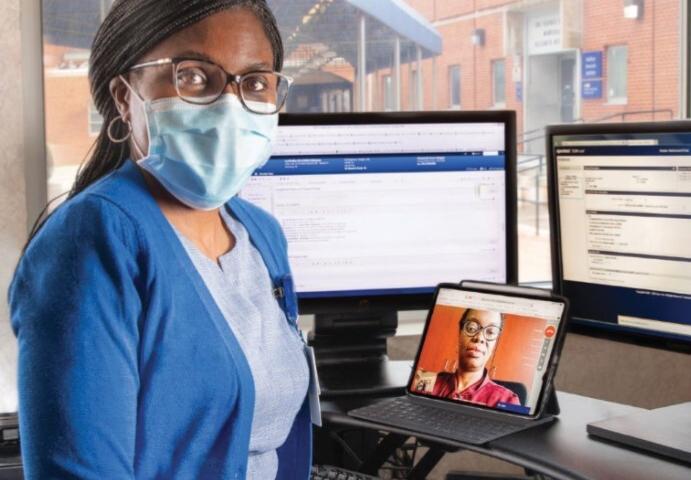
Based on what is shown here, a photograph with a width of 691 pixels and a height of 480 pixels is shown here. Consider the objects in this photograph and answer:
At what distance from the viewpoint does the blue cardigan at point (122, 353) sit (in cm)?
101

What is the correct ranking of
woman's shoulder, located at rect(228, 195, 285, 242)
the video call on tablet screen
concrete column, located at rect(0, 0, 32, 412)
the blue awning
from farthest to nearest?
the blue awning
concrete column, located at rect(0, 0, 32, 412)
the video call on tablet screen
woman's shoulder, located at rect(228, 195, 285, 242)

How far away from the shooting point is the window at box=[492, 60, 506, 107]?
2.71 m

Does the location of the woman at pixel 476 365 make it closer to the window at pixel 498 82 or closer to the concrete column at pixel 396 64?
the concrete column at pixel 396 64

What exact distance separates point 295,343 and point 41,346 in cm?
45

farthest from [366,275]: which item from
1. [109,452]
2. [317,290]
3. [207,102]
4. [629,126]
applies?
[109,452]

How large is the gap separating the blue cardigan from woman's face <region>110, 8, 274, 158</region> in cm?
8

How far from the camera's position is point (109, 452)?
103cm

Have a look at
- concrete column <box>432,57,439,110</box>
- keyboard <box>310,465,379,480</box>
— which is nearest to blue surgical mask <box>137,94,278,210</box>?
keyboard <box>310,465,379,480</box>

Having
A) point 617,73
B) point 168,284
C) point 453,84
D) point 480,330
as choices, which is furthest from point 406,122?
point 617,73

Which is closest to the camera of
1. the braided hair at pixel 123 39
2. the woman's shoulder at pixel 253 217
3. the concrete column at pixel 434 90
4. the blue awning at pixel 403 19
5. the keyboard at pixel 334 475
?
the braided hair at pixel 123 39

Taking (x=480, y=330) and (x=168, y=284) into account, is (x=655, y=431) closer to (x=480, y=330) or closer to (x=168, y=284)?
(x=480, y=330)

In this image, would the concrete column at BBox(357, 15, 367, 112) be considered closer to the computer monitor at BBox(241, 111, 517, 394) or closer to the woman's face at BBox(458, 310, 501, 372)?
the computer monitor at BBox(241, 111, 517, 394)

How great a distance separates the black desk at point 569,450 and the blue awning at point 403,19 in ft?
3.77

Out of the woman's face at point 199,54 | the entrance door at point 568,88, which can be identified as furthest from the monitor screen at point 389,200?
the entrance door at point 568,88
